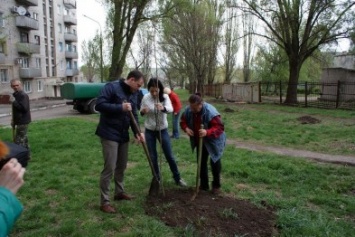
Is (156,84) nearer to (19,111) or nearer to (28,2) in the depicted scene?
(19,111)

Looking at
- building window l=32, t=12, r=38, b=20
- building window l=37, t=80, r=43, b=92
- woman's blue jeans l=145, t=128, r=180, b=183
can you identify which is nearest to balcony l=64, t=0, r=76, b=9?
building window l=32, t=12, r=38, b=20

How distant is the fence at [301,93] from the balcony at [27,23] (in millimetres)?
21981

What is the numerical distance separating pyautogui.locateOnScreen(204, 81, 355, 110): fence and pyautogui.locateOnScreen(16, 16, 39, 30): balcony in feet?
72.1

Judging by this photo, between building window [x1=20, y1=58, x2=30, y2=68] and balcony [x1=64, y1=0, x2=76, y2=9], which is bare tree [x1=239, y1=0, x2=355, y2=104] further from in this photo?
balcony [x1=64, y1=0, x2=76, y2=9]

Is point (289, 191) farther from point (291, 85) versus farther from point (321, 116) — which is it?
point (291, 85)

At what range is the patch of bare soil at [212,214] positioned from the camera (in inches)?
158

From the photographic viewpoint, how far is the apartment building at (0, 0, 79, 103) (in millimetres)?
36875

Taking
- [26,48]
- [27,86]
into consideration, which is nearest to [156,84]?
[26,48]

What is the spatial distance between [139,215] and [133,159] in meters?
3.28

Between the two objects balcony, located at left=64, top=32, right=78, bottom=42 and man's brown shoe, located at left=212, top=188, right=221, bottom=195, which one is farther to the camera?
balcony, located at left=64, top=32, right=78, bottom=42

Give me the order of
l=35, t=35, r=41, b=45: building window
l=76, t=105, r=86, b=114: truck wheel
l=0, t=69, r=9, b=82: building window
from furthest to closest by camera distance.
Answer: l=35, t=35, r=41, b=45: building window, l=0, t=69, r=9, b=82: building window, l=76, t=105, r=86, b=114: truck wheel

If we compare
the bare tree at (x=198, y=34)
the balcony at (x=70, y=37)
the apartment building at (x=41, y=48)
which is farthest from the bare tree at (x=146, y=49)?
the balcony at (x=70, y=37)

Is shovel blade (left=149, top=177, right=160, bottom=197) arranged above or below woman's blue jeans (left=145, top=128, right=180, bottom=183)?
below

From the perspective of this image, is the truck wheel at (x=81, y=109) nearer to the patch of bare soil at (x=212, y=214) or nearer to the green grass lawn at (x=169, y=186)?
the green grass lawn at (x=169, y=186)
